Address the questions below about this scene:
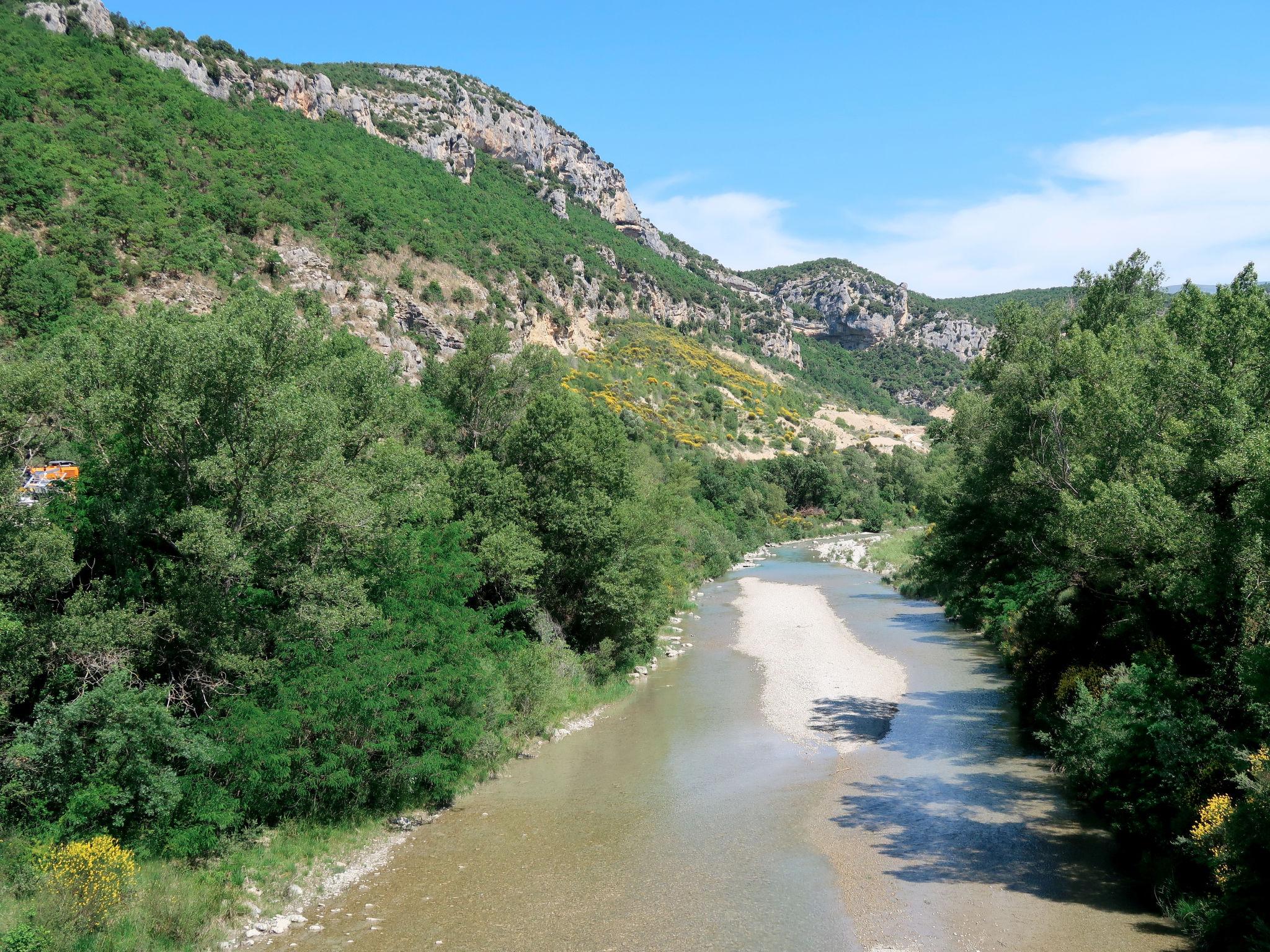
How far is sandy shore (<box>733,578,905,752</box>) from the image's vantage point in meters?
22.8

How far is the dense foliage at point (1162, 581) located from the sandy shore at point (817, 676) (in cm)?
475

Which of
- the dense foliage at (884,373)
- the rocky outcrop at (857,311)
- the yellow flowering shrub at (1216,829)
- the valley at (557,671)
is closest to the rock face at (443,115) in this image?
the dense foliage at (884,373)

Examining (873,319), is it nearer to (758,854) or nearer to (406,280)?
(406,280)

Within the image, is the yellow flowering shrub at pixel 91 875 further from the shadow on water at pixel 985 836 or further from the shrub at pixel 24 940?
the shadow on water at pixel 985 836

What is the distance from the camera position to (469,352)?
27.9 m

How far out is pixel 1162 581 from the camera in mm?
13984

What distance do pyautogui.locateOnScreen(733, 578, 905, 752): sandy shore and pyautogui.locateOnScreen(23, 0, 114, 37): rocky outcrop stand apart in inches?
2593

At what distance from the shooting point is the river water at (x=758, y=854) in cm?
1186

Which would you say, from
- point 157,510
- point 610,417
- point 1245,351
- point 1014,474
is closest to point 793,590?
point 610,417

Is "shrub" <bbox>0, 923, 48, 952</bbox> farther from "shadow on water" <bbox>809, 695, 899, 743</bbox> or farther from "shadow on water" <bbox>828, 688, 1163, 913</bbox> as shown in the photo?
"shadow on water" <bbox>809, 695, 899, 743</bbox>

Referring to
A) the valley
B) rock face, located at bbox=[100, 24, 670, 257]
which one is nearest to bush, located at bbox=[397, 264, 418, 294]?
the valley

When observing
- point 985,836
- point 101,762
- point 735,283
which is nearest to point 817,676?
point 985,836

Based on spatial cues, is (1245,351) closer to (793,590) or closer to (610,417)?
(610,417)

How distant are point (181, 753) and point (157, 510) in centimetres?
440
